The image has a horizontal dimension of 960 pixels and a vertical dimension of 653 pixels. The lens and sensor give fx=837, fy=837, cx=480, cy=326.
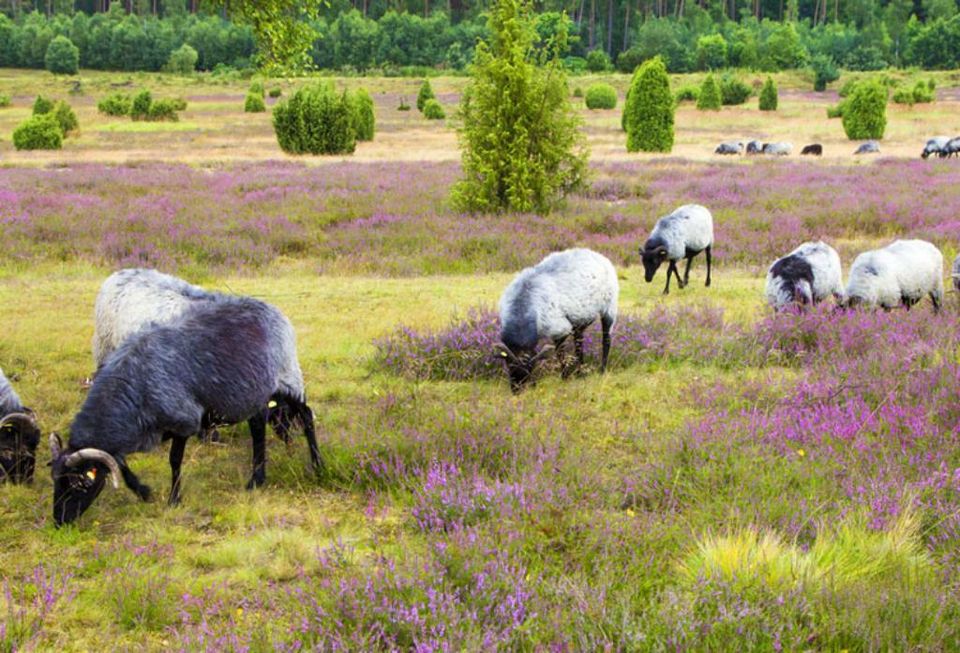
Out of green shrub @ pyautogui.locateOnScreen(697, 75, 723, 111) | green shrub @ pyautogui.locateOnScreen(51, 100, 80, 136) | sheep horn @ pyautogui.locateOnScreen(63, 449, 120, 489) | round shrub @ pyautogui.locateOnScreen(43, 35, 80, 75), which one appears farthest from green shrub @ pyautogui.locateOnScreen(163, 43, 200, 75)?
sheep horn @ pyautogui.locateOnScreen(63, 449, 120, 489)

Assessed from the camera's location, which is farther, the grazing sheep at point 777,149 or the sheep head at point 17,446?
the grazing sheep at point 777,149

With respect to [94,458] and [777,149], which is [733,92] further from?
[94,458]

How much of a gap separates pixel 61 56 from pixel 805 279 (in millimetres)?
123173

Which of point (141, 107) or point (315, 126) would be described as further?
point (141, 107)

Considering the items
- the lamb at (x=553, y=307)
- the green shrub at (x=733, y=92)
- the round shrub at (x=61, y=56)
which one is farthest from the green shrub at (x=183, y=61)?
the lamb at (x=553, y=307)

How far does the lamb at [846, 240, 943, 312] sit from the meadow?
0.39 m

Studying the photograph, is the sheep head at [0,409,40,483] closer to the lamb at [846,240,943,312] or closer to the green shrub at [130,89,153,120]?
the lamb at [846,240,943,312]

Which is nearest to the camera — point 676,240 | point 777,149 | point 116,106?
point 676,240

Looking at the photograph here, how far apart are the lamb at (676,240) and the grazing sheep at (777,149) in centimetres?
3172

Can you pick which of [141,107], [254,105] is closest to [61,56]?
[254,105]

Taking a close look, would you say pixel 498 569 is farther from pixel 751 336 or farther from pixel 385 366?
pixel 751 336

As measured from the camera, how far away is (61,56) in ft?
369

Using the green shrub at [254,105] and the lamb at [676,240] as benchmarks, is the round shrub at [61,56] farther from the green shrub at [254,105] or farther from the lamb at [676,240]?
the lamb at [676,240]

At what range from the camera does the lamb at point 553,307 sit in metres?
8.70
